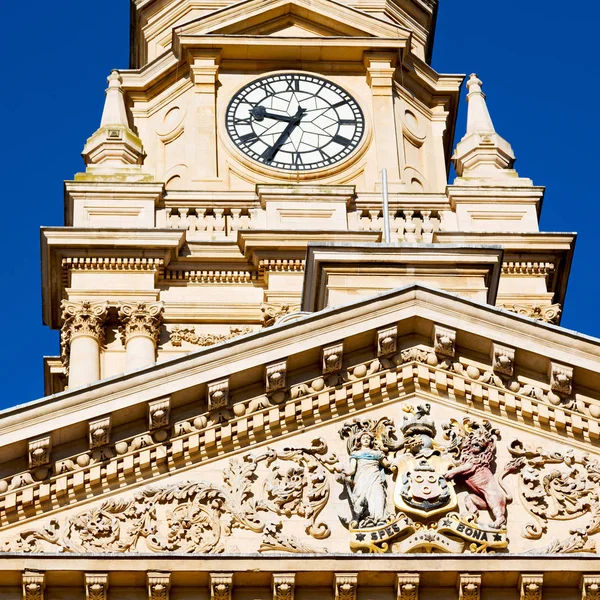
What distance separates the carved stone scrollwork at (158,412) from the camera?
2683 cm

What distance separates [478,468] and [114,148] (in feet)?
68.9

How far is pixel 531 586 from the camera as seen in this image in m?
25.6

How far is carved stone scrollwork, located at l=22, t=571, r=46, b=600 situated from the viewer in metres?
25.2

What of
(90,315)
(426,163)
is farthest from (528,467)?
(426,163)

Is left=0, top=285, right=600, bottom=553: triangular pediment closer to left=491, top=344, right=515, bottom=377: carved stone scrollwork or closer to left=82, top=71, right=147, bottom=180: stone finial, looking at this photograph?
left=491, top=344, right=515, bottom=377: carved stone scrollwork

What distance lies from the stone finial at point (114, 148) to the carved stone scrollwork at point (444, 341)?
1814cm

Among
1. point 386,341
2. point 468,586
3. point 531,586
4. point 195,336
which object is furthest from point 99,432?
point 195,336

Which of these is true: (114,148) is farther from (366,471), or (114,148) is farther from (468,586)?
(468,586)

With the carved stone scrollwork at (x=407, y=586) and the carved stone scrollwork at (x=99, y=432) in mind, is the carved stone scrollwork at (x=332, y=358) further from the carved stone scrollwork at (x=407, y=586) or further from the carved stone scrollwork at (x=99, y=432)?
the carved stone scrollwork at (x=407, y=586)

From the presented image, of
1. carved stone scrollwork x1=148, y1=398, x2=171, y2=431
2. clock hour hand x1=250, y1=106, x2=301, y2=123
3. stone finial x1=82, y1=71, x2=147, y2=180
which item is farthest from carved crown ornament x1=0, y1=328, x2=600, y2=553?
clock hour hand x1=250, y1=106, x2=301, y2=123

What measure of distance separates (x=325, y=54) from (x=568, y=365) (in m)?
23.3

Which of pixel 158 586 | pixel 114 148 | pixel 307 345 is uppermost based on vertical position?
pixel 114 148

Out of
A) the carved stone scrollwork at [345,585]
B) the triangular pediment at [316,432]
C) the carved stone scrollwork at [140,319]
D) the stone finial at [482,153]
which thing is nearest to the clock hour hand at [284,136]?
the stone finial at [482,153]

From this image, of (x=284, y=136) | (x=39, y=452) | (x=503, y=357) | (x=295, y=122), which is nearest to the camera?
(x=39, y=452)
